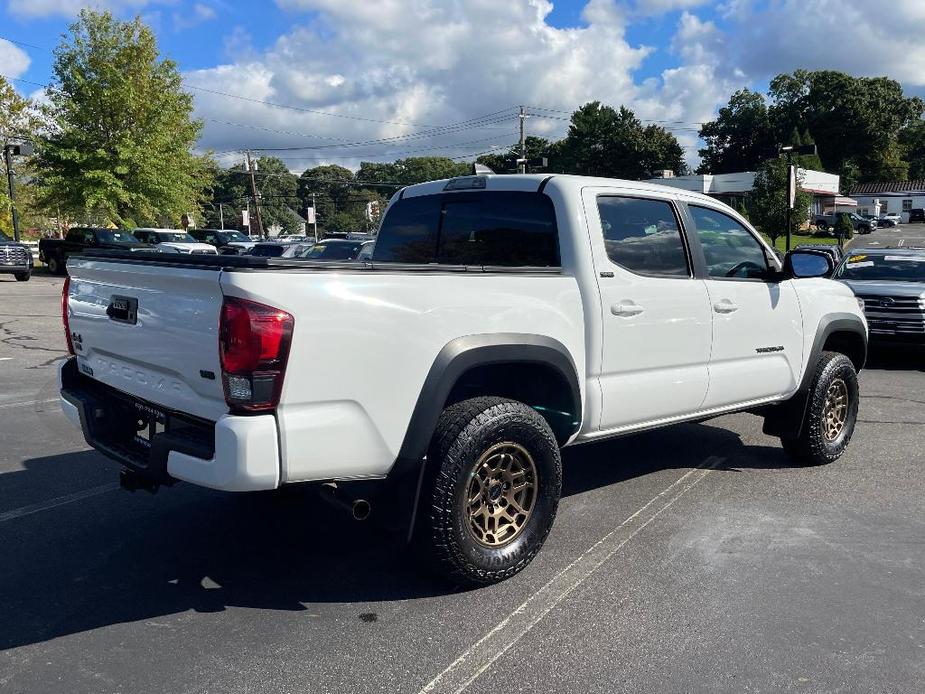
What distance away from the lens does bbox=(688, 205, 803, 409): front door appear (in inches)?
195

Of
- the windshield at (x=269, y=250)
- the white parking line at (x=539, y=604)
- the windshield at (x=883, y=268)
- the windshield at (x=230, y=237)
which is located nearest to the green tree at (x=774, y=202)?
the windshield at (x=269, y=250)

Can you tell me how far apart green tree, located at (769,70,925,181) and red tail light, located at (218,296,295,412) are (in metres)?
102

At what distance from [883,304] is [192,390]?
10.4m

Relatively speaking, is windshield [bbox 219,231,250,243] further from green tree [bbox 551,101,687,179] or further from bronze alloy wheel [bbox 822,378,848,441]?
green tree [bbox 551,101,687,179]

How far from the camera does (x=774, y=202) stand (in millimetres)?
32688

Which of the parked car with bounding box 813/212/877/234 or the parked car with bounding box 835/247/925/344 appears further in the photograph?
the parked car with bounding box 813/212/877/234

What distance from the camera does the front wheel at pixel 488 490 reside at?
352cm

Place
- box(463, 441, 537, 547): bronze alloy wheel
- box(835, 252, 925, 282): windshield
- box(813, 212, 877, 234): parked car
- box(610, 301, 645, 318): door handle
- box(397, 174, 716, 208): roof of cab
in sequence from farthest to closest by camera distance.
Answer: box(813, 212, 877, 234): parked car
box(835, 252, 925, 282): windshield
box(397, 174, 716, 208): roof of cab
box(610, 301, 645, 318): door handle
box(463, 441, 537, 547): bronze alloy wheel

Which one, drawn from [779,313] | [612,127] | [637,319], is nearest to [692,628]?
[637,319]

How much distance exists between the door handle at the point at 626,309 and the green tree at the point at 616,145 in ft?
272

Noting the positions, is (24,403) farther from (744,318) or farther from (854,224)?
(854,224)

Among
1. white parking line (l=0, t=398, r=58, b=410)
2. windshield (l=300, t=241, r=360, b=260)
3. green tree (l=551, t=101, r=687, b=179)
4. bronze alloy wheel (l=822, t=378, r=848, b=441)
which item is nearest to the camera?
bronze alloy wheel (l=822, t=378, r=848, b=441)

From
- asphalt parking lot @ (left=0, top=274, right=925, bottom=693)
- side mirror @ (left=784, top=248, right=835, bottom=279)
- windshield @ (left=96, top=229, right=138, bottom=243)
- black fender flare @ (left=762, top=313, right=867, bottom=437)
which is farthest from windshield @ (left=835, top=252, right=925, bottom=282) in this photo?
windshield @ (left=96, top=229, right=138, bottom=243)

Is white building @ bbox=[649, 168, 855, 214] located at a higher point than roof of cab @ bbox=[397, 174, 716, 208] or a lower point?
higher
